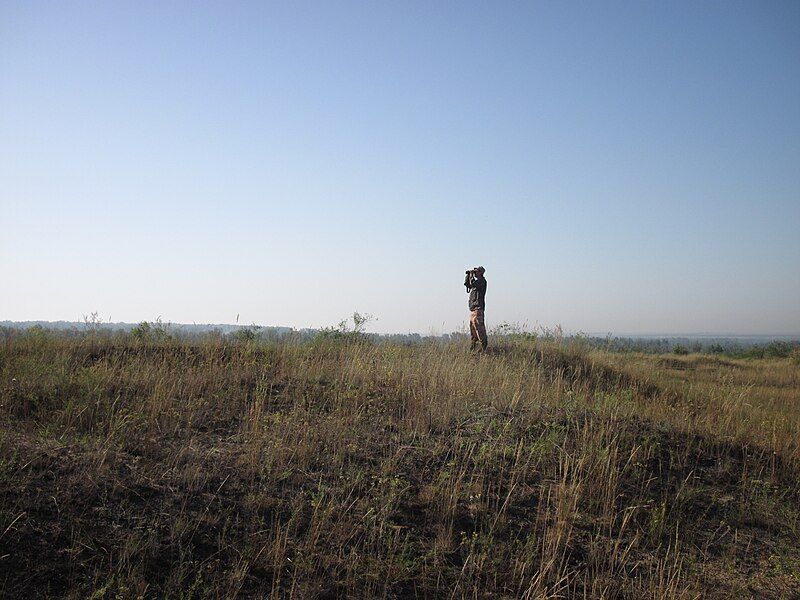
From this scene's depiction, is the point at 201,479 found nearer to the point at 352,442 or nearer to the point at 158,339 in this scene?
the point at 352,442

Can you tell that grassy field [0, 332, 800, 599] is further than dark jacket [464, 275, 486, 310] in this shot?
No

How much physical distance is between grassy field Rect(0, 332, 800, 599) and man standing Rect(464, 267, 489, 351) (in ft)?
13.5

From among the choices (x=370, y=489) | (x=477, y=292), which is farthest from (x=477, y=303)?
(x=370, y=489)

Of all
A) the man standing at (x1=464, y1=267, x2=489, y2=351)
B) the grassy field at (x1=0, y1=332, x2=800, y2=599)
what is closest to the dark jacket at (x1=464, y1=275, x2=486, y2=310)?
the man standing at (x1=464, y1=267, x2=489, y2=351)

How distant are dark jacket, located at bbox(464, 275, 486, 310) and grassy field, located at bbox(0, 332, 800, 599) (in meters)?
4.43

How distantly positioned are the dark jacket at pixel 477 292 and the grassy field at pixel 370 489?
443 centimetres

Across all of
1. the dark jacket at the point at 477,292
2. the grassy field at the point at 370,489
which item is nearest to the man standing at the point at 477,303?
the dark jacket at the point at 477,292

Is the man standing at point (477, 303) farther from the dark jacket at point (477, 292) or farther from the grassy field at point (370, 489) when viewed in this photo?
the grassy field at point (370, 489)

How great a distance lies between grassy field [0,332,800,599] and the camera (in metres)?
3.80

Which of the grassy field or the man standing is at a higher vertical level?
the man standing

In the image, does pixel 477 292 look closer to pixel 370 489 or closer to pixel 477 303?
pixel 477 303

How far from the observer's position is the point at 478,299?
12.6 meters

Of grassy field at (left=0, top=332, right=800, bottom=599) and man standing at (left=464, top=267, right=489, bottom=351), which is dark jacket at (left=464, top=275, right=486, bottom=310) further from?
grassy field at (left=0, top=332, right=800, bottom=599)

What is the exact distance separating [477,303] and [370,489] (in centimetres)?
822
